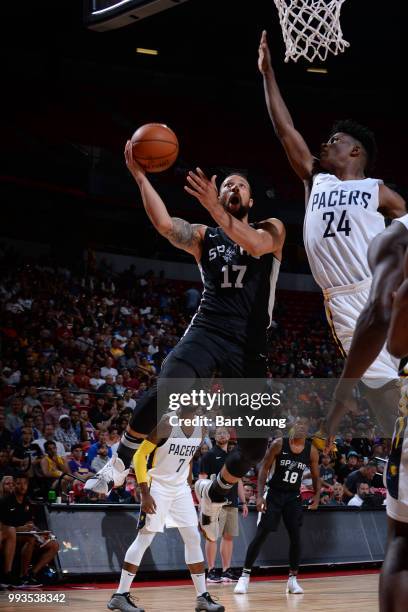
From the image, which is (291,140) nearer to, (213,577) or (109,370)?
(213,577)

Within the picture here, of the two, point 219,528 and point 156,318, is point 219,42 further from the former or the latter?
point 219,528

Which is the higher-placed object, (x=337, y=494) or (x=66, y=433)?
(x=66, y=433)

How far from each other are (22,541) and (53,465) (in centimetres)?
185

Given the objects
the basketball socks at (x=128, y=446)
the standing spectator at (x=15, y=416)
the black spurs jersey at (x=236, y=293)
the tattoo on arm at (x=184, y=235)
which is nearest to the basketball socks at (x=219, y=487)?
the basketball socks at (x=128, y=446)

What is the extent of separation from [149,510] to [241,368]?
2.09 meters

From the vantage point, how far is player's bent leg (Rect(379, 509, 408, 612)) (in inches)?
102

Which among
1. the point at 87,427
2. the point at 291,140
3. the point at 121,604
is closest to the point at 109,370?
the point at 87,427

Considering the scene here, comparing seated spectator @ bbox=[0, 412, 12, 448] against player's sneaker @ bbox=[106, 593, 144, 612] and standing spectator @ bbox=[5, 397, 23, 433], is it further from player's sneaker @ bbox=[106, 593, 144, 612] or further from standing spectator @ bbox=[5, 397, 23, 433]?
player's sneaker @ bbox=[106, 593, 144, 612]

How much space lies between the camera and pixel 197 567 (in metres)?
7.76

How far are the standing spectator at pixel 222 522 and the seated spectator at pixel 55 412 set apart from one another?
8.87 ft

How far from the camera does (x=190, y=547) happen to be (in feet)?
25.9

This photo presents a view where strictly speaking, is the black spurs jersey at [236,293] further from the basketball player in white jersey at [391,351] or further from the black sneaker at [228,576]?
the black sneaker at [228,576]

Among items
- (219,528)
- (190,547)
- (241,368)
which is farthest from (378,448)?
(241,368)

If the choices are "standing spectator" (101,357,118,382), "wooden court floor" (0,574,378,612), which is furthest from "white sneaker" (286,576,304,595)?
"standing spectator" (101,357,118,382)
